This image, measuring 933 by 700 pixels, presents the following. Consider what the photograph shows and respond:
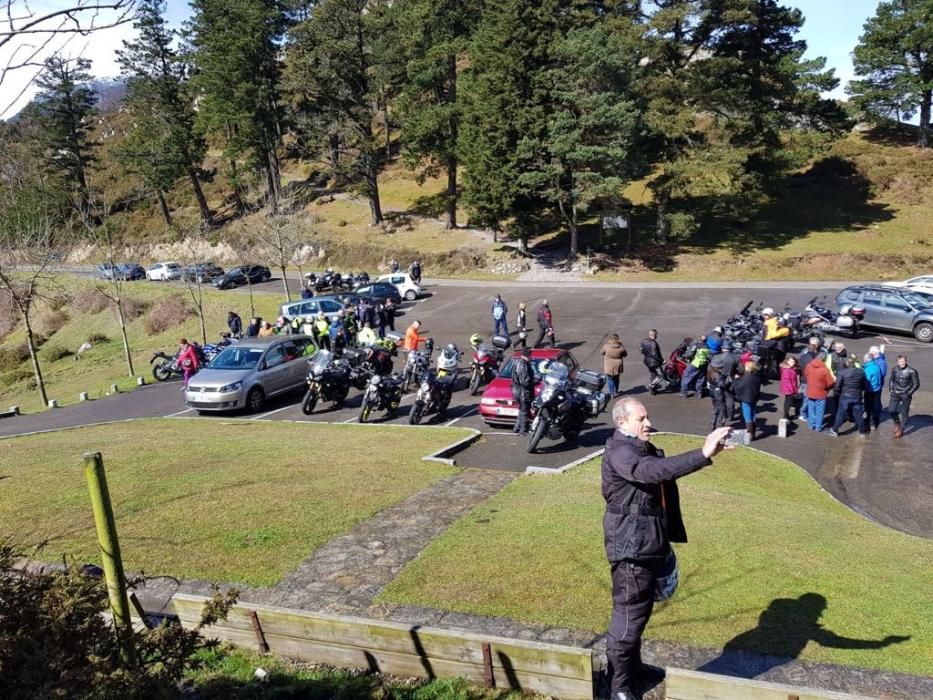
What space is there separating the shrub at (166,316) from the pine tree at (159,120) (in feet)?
71.3

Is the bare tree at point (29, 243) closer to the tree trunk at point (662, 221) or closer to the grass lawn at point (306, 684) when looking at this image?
the grass lawn at point (306, 684)

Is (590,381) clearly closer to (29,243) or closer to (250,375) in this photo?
(250,375)

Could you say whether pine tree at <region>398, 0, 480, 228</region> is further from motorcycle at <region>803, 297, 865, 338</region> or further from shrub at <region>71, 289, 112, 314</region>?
motorcycle at <region>803, 297, 865, 338</region>

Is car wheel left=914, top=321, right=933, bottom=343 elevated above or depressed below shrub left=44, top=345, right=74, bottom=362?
below

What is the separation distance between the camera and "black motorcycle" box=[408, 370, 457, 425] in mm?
15414

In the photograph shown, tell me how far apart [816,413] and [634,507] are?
11.8 m

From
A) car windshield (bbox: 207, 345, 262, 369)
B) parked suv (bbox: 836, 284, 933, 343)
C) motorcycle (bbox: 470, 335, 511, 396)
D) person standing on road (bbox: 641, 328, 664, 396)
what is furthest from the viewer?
parked suv (bbox: 836, 284, 933, 343)

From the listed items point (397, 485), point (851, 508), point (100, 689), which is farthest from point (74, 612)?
point (851, 508)

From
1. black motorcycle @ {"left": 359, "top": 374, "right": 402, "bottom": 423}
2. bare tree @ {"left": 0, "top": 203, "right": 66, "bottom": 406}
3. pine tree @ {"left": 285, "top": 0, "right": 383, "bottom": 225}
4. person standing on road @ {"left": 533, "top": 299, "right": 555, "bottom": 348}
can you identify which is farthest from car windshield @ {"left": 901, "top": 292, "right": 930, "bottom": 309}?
pine tree @ {"left": 285, "top": 0, "right": 383, "bottom": 225}

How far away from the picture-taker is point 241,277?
45.6 meters

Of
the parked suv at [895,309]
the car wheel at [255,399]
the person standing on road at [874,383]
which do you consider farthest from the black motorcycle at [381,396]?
the parked suv at [895,309]

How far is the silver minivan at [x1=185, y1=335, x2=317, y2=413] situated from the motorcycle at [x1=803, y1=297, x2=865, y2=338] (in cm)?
1679

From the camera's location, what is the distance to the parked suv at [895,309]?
889 inches

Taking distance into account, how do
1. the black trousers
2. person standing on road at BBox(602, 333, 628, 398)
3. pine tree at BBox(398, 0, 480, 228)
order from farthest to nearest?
pine tree at BBox(398, 0, 480, 228) → person standing on road at BBox(602, 333, 628, 398) → the black trousers
